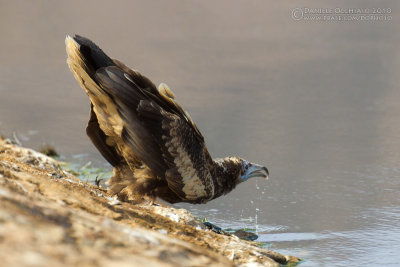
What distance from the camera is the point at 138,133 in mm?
5996

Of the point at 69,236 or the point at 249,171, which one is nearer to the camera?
the point at 69,236

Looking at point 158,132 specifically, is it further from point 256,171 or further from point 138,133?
point 256,171

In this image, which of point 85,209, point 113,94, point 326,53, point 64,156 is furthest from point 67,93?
point 85,209

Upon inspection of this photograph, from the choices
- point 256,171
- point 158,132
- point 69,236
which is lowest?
point 69,236

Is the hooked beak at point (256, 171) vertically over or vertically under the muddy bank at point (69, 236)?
over

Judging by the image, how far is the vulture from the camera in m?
5.89

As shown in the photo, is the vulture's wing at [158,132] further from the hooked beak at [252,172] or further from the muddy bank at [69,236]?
the muddy bank at [69,236]

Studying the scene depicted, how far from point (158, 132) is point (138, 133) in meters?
0.21

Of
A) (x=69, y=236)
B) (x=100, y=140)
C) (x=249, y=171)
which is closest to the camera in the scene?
(x=69, y=236)

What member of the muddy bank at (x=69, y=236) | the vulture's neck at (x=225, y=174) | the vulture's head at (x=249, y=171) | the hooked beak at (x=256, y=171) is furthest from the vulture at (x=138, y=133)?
the muddy bank at (x=69, y=236)

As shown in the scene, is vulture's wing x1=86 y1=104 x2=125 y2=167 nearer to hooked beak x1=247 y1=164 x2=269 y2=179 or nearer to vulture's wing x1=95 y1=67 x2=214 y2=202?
vulture's wing x1=95 y1=67 x2=214 y2=202

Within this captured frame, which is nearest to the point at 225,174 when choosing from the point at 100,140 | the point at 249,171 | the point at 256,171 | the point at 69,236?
the point at 249,171

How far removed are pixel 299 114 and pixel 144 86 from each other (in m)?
6.63

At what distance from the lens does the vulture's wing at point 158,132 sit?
589cm
